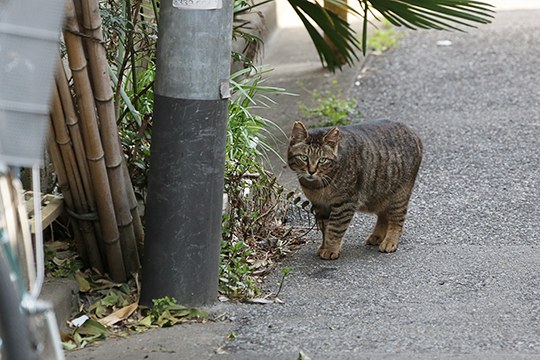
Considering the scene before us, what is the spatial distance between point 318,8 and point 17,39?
3704 mm

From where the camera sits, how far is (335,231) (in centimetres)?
588

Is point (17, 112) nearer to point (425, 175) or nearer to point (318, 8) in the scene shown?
point (318, 8)

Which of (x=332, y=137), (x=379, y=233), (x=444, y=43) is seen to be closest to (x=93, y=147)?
(x=332, y=137)

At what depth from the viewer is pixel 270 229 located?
618 cm

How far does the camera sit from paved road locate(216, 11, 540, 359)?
4.57 meters

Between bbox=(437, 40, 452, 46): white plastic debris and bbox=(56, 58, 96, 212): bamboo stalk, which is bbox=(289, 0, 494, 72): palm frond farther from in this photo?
bbox=(437, 40, 452, 46): white plastic debris

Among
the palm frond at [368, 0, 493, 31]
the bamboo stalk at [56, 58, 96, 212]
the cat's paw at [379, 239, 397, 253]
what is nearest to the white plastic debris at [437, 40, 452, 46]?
the palm frond at [368, 0, 493, 31]

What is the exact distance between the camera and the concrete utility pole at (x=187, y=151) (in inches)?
182

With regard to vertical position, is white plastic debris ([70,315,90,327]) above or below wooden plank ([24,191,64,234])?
below

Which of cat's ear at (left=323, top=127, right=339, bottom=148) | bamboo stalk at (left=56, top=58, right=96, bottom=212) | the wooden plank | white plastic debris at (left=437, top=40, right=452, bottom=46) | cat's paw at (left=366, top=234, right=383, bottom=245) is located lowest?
cat's paw at (left=366, top=234, right=383, bottom=245)

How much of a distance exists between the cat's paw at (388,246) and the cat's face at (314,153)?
1.65ft

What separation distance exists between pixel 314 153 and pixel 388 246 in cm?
71

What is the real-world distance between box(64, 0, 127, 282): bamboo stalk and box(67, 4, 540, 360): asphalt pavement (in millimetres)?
561

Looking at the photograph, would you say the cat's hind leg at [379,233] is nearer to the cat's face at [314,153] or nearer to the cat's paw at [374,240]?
the cat's paw at [374,240]
